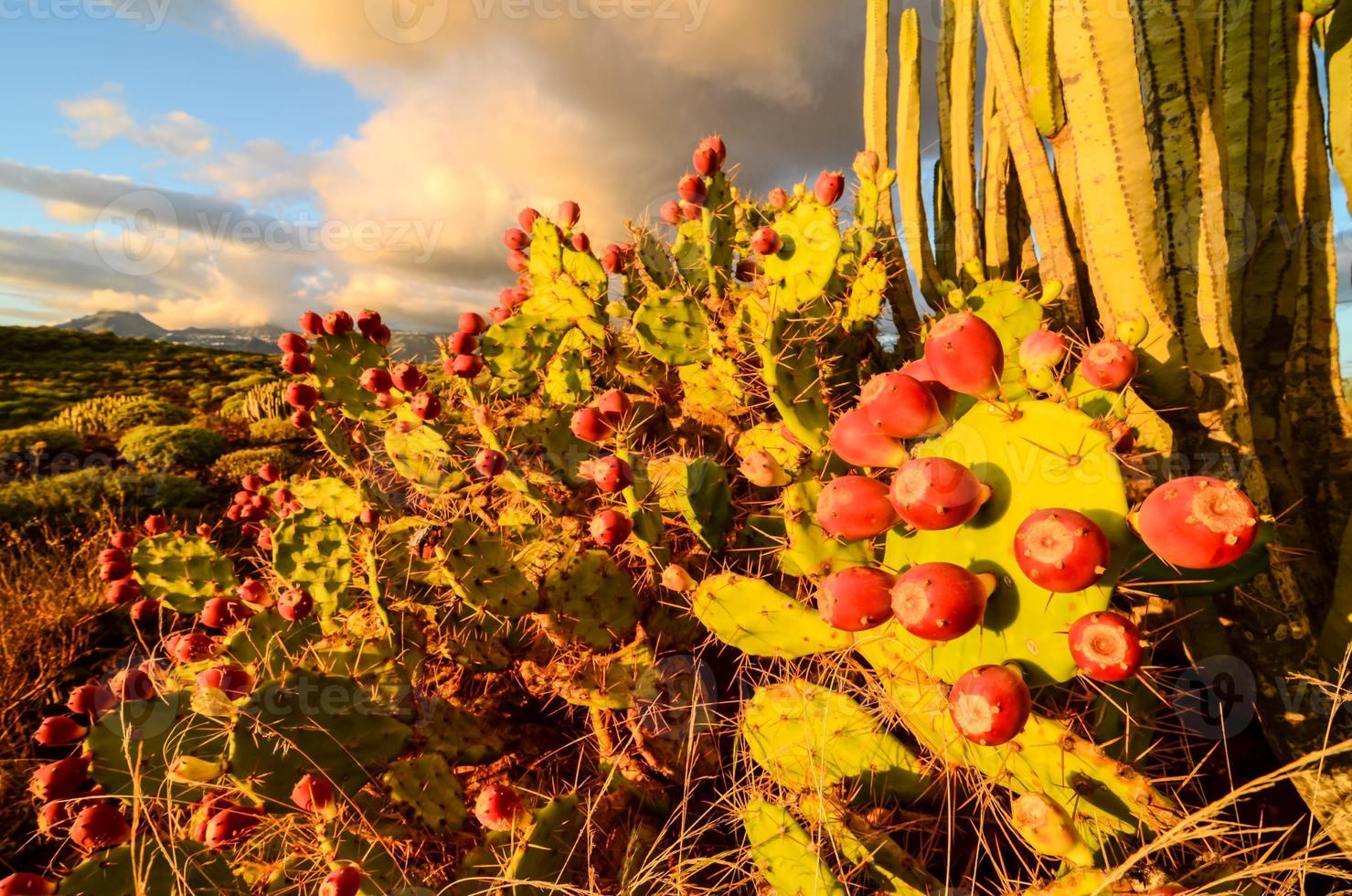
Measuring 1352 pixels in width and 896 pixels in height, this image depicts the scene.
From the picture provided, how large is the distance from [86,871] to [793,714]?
1.69 meters

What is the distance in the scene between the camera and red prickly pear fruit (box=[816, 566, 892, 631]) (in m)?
1.04

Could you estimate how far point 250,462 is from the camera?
26.6 feet

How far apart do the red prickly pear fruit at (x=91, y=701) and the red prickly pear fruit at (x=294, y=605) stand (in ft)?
2.09

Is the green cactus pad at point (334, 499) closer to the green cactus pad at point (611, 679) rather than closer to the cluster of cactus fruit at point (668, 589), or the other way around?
the cluster of cactus fruit at point (668, 589)

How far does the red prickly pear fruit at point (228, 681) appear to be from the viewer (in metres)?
1.78

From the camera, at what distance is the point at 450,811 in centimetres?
184

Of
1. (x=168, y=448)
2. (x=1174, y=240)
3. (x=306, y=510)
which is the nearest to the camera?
(x=1174, y=240)

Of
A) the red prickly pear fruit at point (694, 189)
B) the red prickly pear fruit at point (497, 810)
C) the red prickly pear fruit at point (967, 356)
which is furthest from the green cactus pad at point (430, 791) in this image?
the red prickly pear fruit at point (694, 189)

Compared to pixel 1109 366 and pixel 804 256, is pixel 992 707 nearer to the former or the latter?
pixel 1109 366

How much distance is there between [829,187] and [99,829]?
3.03 m

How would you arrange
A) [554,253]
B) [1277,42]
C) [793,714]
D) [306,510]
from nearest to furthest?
[793,714]
[1277,42]
[306,510]
[554,253]

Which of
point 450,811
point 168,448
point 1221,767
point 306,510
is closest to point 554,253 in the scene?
point 306,510

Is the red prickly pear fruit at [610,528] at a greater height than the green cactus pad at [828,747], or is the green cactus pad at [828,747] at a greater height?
the red prickly pear fruit at [610,528]

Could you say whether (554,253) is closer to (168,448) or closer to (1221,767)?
(1221,767)
